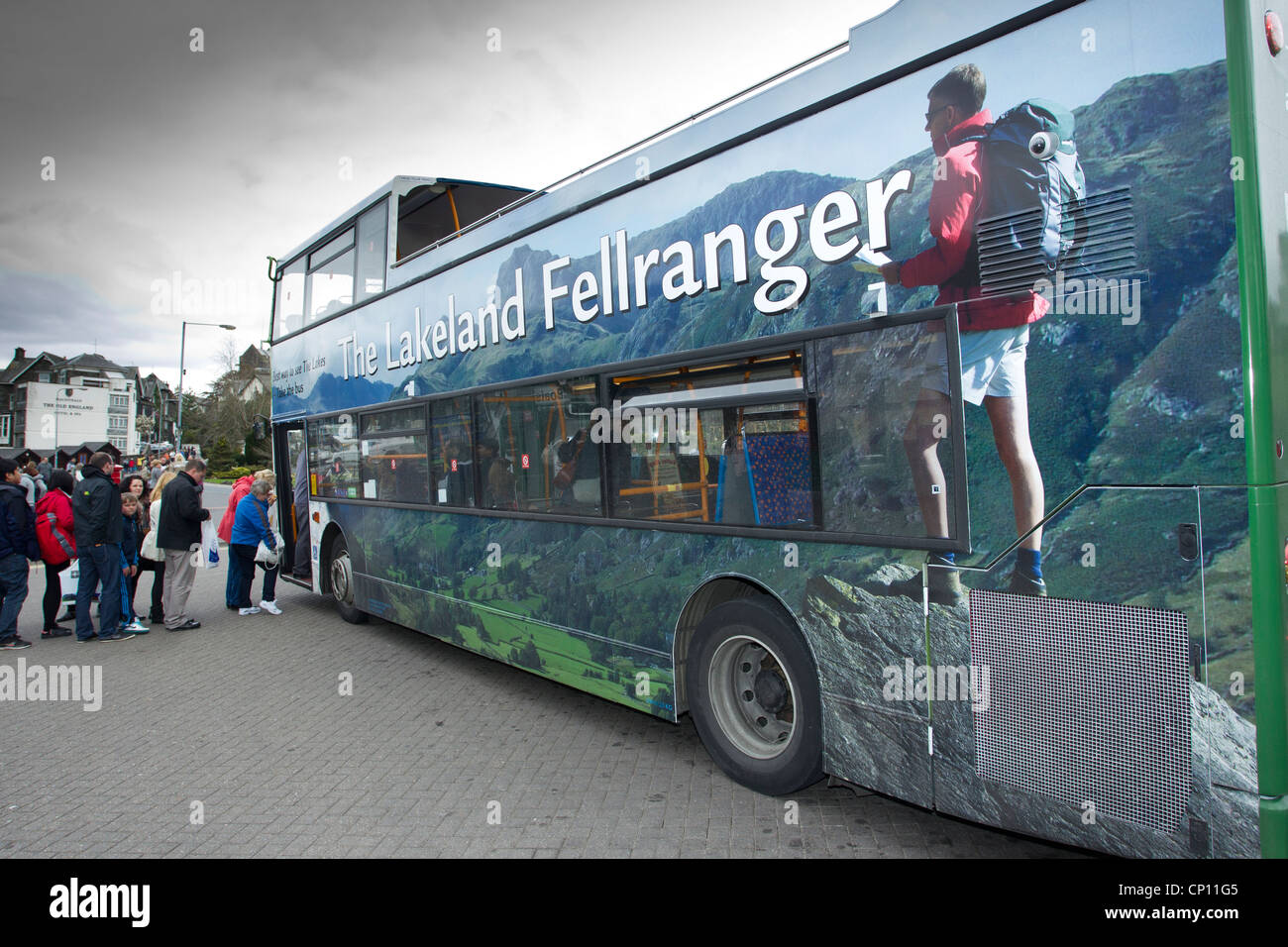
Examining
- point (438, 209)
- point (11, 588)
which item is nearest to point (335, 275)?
point (438, 209)

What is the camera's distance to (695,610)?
4.45 meters

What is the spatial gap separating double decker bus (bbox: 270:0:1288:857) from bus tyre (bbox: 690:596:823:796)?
19 millimetres

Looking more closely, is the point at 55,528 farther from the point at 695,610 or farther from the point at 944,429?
the point at 944,429

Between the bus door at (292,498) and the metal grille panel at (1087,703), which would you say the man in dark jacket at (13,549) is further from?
the metal grille panel at (1087,703)

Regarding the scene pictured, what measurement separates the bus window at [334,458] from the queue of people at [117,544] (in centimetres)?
107

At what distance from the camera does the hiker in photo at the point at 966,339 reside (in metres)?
2.90

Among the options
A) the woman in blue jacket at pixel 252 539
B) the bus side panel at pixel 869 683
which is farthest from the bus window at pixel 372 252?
the bus side panel at pixel 869 683

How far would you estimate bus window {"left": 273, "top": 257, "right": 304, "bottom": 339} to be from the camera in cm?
942

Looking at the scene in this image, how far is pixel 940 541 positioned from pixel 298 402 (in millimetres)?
8504

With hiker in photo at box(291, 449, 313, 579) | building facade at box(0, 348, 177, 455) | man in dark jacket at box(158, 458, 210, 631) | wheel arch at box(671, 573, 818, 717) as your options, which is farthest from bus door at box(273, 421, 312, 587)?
building facade at box(0, 348, 177, 455)

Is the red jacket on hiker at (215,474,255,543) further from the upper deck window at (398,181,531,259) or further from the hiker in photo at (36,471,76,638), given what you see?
the upper deck window at (398,181,531,259)

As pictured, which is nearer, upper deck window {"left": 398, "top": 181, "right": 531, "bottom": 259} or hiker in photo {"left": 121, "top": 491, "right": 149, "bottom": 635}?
upper deck window {"left": 398, "top": 181, "right": 531, "bottom": 259}

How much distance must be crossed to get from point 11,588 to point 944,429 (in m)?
9.50

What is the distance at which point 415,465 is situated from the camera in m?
7.26
